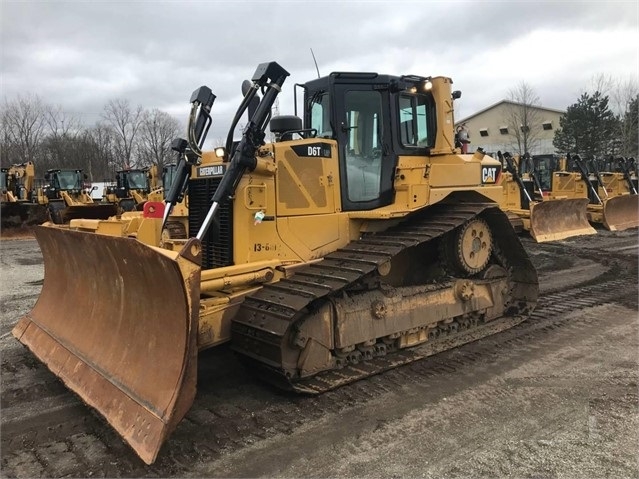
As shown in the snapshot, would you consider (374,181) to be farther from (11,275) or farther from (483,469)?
(11,275)

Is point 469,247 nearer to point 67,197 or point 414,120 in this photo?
point 414,120

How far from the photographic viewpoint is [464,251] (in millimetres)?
5859

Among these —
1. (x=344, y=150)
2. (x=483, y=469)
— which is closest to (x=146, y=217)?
(x=344, y=150)

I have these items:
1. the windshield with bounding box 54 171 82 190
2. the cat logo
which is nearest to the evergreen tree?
the windshield with bounding box 54 171 82 190

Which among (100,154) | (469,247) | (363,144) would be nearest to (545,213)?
(469,247)

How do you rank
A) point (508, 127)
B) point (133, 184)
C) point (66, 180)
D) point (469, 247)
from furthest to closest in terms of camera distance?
point (508, 127) → point (133, 184) → point (66, 180) → point (469, 247)

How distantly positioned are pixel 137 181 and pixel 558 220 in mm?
19527

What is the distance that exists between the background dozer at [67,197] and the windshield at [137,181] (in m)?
2.14

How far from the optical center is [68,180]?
77.7 feet

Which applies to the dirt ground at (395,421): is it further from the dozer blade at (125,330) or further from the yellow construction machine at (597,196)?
the yellow construction machine at (597,196)

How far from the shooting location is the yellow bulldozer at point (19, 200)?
63.0 ft

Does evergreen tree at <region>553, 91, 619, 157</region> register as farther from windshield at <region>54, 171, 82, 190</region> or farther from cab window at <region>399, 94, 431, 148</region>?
cab window at <region>399, 94, 431, 148</region>

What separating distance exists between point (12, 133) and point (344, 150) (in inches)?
2426

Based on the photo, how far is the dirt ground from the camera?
133 inches
